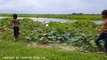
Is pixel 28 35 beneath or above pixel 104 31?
beneath

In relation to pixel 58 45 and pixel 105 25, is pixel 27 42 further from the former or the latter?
pixel 105 25

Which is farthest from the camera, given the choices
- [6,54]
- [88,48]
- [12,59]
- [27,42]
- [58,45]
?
[27,42]

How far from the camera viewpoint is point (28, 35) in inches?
559

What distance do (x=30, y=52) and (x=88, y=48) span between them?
8.82 ft

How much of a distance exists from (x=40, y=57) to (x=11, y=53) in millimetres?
1251

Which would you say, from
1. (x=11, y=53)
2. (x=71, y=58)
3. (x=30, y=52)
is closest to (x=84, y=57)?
(x=71, y=58)

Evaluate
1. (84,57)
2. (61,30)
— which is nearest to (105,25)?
(84,57)

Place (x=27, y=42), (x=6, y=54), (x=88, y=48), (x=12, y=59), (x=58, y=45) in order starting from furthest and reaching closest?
(x=27, y=42) → (x=58, y=45) → (x=88, y=48) → (x=6, y=54) → (x=12, y=59)

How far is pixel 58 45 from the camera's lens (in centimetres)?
1213

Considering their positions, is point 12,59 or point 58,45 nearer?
point 12,59

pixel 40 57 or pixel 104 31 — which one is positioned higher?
pixel 104 31

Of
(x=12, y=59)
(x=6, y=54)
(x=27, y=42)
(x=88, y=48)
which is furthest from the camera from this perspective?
(x=27, y=42)

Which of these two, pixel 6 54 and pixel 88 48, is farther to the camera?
pixel 88 48

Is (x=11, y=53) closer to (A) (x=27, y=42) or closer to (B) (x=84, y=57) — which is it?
(B) (x=84, y=57)
